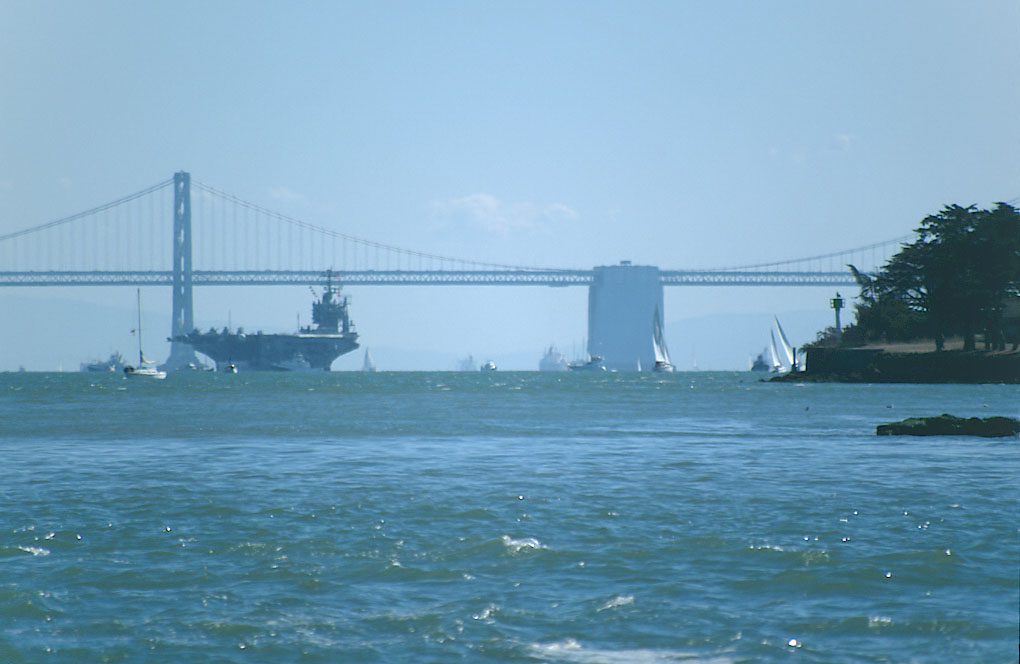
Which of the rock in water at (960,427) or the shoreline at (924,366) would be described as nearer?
the rock in water at (960,427)

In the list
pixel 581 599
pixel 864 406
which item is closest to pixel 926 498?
pixel 581 599

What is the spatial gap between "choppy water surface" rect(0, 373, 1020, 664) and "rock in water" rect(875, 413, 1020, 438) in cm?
309

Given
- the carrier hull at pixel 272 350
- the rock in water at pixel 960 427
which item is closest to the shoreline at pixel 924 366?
the rock in water at pixel 960 427

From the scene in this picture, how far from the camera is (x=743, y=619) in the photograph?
8656 mm

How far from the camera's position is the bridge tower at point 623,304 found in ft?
571

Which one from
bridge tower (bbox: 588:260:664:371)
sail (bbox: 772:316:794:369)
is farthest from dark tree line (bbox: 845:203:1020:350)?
bridge tower (bbox: 588:260:664:371)

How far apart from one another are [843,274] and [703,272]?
21942 millimetres

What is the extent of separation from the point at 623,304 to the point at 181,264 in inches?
2798

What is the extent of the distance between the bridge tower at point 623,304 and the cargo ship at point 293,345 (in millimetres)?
39762

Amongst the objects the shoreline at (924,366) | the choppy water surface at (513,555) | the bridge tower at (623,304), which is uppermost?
the bridge tower at (623,304)

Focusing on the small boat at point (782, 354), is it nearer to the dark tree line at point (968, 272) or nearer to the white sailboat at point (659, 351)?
the white sailboat at point (659, 351)

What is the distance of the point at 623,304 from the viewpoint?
178 meters

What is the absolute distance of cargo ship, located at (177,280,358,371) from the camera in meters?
157

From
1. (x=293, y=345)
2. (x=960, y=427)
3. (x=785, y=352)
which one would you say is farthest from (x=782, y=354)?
(x=960, y=427)
